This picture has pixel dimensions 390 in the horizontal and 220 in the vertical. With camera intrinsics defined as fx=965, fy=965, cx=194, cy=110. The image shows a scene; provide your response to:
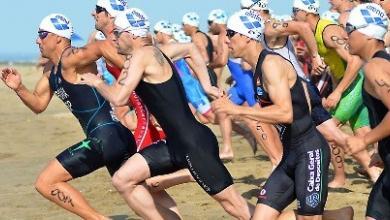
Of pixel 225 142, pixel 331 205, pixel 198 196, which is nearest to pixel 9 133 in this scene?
pixel 225 142

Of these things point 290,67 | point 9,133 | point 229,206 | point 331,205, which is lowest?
point 9,133

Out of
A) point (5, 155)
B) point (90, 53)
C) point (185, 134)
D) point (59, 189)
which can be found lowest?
point (5, 155)

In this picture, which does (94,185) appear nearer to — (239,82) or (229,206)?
(239,82)

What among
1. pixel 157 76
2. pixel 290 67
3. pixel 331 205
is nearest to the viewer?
pixel 290 67

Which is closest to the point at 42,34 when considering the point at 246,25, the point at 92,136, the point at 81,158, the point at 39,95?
the point at 39,95

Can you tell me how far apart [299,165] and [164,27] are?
9.57 meters

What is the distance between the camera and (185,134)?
767 cm

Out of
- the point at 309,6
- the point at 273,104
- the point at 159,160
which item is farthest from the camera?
the point at 309,6

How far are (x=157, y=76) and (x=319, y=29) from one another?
3.57m

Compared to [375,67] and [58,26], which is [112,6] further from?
[375,67]

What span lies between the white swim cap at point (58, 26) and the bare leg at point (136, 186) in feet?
5.24

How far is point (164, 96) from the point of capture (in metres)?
7.62

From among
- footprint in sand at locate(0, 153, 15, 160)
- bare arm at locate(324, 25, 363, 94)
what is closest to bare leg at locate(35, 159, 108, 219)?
bare arm at locate(324, 25, 363, 94)

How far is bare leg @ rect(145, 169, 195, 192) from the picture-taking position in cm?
842
